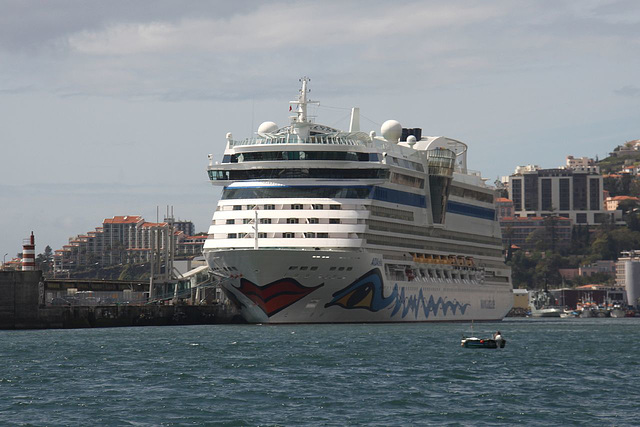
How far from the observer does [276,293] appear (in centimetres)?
7881

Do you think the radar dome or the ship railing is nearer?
the ship railing

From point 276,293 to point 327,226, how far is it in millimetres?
6111

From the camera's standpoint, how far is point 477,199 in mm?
109000

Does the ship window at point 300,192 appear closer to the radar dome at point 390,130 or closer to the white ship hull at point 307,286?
the white ship hull at point 307,286

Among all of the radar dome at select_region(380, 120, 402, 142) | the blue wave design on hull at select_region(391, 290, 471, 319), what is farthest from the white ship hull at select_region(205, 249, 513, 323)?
the radar dome at select_region(380, 120, 402, 142)

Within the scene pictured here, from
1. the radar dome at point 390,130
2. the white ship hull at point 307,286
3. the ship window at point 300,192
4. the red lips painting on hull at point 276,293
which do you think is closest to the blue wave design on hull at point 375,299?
the white ship hull at point 307,286

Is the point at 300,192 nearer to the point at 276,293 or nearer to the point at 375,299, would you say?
the point at 276,293

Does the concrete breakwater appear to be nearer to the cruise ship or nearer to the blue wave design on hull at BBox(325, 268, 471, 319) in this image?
the cruise ship

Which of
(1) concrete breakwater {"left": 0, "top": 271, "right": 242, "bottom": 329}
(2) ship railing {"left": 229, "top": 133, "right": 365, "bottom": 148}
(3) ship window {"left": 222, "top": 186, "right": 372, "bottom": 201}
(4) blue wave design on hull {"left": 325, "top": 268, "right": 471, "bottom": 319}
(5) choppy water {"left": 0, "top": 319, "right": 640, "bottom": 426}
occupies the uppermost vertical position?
(2) ship railing {"left": 229, "top": 133, "right": 365, "bottom": 148}

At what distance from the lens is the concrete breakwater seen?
8088cm

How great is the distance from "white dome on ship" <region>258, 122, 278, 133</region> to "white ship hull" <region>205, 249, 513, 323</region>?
40.6 ft

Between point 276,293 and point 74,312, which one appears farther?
point 74,312

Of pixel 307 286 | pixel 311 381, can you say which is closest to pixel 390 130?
pixel 307 286

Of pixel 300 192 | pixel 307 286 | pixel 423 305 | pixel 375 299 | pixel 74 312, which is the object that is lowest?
pixel 74 312
